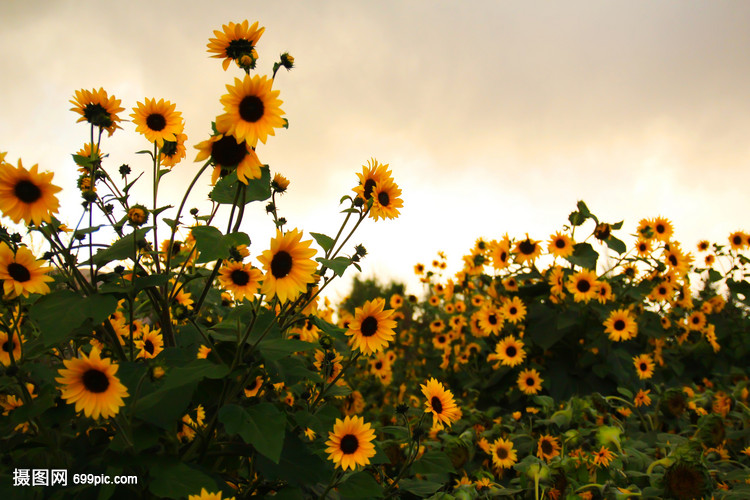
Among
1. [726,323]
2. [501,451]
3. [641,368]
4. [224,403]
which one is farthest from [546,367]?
[224,403]

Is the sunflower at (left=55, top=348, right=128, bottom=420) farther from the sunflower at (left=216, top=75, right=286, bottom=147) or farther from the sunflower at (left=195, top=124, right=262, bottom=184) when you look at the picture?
the sunflower at (left=216, top=75, right=286, bottom=147)

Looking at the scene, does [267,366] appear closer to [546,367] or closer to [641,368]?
[546,367]

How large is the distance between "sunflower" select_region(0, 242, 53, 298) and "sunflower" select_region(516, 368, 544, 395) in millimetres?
3508

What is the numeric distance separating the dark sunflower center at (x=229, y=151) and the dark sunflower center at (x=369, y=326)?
Result: 2.65 ft

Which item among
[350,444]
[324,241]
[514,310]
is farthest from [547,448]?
[324,241]

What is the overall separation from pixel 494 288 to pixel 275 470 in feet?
12.4

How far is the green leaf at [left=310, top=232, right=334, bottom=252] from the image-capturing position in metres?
1.96

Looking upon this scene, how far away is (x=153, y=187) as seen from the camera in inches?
80.5

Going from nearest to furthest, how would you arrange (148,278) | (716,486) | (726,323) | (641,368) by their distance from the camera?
(148,278) < (716,486) < (641,368) < (726,323)

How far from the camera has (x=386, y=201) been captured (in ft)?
7.25

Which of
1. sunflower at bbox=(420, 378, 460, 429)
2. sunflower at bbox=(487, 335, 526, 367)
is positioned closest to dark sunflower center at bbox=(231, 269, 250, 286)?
sunflower at bbox=(420, 378, 460, 429)

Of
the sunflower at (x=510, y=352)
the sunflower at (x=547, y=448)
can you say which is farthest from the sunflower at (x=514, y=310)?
the sunflower at (x=547, y=448)

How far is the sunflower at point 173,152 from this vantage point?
2.24m

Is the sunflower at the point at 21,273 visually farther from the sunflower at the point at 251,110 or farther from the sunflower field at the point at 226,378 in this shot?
the sunflower at the point at 251,110
